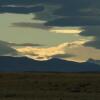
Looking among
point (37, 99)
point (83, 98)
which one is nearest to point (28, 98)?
point (37, 99)

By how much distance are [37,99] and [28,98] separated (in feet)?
4.29

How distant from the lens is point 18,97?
2173 inches

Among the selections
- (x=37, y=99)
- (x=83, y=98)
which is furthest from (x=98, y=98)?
(x=37, y=99)

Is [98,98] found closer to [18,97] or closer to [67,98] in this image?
[67,98]

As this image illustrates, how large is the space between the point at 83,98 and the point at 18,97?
5.73 meters

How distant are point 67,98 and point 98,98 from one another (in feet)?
8.39

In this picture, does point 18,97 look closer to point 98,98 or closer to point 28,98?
point 28,98

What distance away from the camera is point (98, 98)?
52719 millimetres

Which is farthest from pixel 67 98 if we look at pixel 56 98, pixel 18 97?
pixel 18 97

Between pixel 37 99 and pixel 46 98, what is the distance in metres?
1.47

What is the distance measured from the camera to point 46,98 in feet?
174

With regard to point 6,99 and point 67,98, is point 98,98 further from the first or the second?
point 6,99

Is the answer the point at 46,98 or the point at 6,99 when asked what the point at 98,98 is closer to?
the point at 46,98

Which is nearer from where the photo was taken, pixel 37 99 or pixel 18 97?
pixel 37 99
